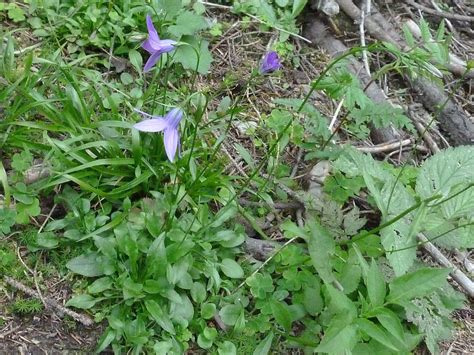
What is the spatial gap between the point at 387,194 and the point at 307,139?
523 mm

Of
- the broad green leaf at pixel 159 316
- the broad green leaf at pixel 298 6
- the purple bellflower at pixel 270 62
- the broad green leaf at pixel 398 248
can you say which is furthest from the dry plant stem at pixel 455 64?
the broad green leaf at pixel 159 316

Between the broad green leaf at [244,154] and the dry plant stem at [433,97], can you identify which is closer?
the broad green leaf at [244,154]

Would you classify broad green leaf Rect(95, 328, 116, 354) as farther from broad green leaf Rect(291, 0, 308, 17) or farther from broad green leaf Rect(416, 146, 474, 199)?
broad green leaf Rect(291, 0, 308, 17)

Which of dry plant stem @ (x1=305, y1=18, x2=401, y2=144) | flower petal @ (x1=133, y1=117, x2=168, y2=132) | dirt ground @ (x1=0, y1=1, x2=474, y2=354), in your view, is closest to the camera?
flower petal @ (x1=133, y1=117, x2=168, y2=132)

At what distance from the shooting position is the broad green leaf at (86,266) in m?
2.18

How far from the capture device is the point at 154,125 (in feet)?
6.14

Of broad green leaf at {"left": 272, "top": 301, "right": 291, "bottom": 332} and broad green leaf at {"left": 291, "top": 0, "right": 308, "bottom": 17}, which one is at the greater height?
broad green leaf at {"left": 291, "top": 0, "right": 308, "bottom": 17}

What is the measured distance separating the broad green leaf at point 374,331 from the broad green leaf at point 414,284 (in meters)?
0.14

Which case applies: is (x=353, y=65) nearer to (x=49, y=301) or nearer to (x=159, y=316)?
(x=159, y=316)

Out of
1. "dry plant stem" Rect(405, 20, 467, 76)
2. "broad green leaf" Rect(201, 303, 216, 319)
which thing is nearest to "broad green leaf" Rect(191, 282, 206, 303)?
"broad green leaf" Rect(201, 303, 216, 319)

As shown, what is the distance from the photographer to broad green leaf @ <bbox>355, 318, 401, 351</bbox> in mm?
1918

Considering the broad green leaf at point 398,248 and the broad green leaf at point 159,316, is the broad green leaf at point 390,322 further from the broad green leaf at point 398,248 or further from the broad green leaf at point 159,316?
the broad green leaf at point 159,316

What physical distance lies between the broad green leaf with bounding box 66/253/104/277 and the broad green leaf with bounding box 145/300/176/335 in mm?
214

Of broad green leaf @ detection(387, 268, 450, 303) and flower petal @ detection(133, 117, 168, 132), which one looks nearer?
flower petal @ detection(133, 117, 168, 132)
